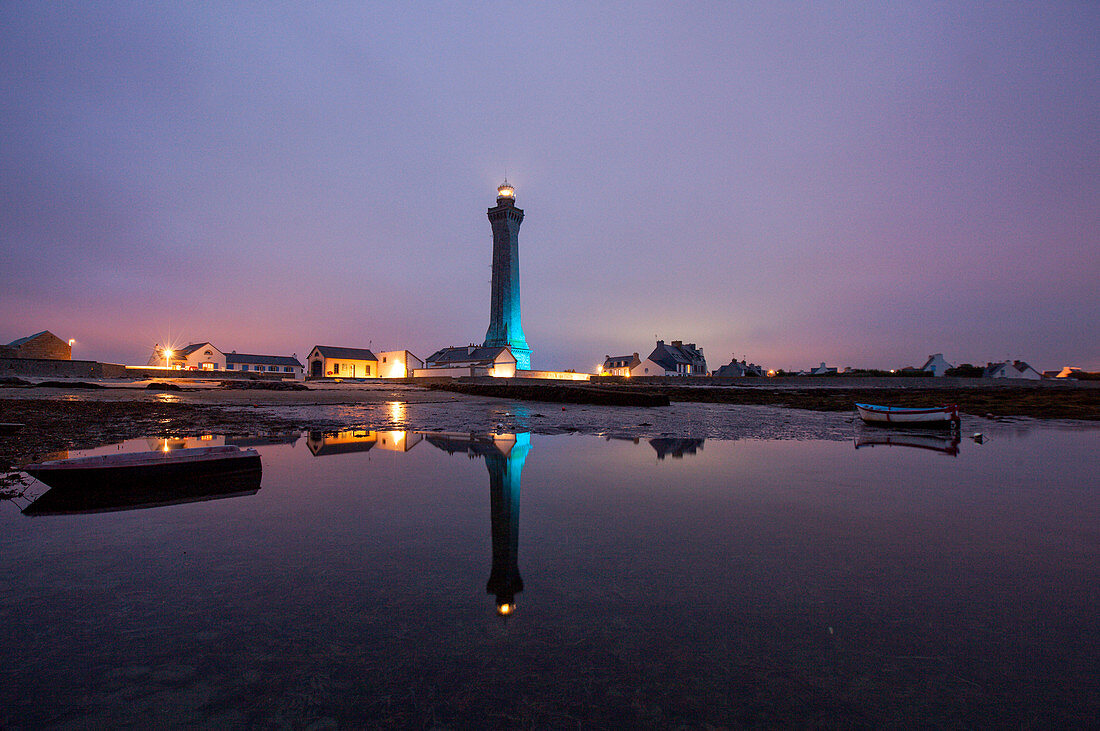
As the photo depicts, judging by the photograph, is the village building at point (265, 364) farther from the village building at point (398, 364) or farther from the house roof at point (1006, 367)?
the house roof at point (1006, 367)

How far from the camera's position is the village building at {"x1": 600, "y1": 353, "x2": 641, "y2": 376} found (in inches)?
3981

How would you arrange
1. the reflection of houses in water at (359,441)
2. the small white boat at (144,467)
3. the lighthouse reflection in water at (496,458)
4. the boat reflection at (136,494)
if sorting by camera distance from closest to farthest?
1. the lighthouse reflection in water at (496,458)
2. the boat reflection at (136,494)
3. the small white boat at (144,467)
4. the reflection of houses in water at (359,441)

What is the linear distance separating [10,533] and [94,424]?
1222 cm

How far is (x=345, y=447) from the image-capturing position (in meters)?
11.3

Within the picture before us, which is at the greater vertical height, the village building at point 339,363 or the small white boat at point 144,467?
the village building at point 339,363

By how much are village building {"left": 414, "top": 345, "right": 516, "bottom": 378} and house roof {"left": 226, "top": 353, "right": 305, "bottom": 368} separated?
3986 centimetres

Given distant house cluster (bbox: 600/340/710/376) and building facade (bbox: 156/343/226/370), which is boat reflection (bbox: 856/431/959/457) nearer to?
distant house cluster (bbox: 600/340/710/376)

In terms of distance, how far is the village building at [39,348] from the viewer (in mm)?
63322

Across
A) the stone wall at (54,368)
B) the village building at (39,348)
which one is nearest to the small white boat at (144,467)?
the stone wall at (54,368)

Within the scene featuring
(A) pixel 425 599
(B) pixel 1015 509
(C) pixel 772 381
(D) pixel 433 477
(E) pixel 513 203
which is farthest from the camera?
(E) pixel 513 203

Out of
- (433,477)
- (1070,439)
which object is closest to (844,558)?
(433,477)

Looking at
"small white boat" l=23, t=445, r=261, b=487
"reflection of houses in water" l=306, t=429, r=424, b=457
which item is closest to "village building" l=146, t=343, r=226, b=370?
"reflection of houses in water" l=306, t=429, r=424, b=457

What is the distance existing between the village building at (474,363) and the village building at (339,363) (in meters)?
14.4

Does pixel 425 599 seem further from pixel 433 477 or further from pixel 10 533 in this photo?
pixel 10 533
